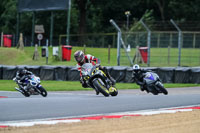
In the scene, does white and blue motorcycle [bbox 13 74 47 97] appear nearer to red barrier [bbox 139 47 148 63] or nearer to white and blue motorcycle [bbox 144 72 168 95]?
white and blue motorcycle [bbox 144 72 168 95]

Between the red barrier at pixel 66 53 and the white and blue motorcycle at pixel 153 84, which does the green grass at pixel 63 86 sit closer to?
the white and blue motorcycle at pixel 153 84

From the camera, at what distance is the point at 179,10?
5853 centimetres

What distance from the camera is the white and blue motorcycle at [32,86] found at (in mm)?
14137

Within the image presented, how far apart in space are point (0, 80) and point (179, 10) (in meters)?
39.3

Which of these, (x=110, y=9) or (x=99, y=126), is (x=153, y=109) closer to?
(x=99, y=126)

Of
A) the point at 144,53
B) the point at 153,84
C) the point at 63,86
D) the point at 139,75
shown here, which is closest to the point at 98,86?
the point at 153,84

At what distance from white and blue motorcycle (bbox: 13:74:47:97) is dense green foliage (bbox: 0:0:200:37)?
38899 mm

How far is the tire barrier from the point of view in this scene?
20547 millimetres

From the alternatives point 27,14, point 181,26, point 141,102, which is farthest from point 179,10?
point 141,102

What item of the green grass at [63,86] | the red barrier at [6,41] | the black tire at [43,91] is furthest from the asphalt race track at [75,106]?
the red barrier at [6,41]

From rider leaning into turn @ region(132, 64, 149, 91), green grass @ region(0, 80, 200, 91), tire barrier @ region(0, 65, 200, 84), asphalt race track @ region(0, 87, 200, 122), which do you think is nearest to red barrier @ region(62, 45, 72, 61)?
tire barrier @ region(0, 65, 200, 84)

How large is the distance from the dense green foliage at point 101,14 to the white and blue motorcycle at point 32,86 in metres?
38.9

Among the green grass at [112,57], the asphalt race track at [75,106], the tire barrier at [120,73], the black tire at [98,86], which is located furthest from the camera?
the green grass at [112,57]

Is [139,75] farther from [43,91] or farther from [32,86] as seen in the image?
[32,86]
